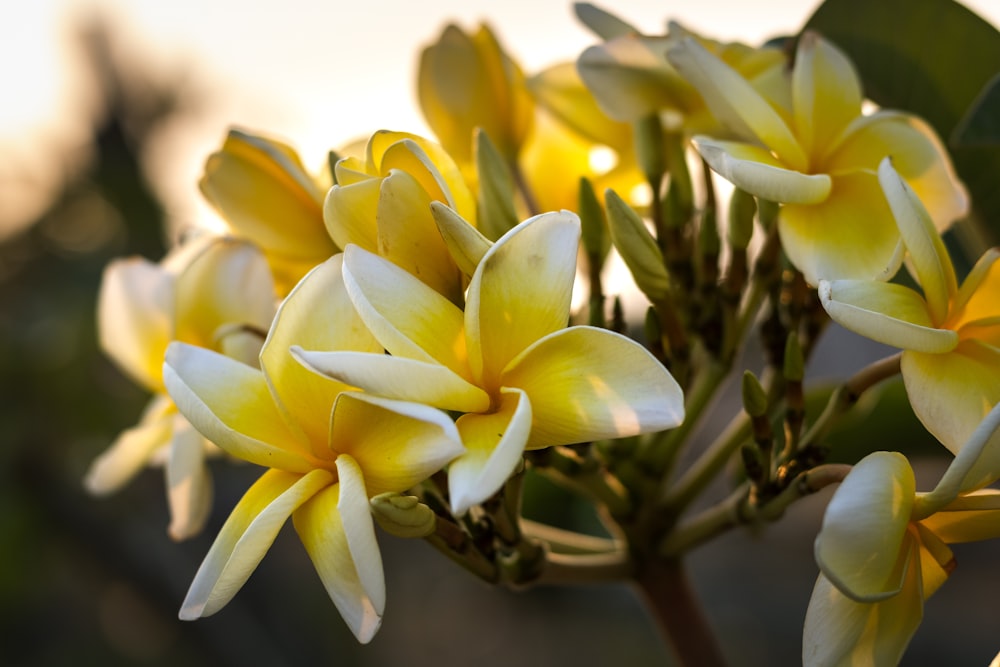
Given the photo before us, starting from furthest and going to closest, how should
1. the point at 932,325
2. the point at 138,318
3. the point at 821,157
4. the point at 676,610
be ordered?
the point at 138,318 → the point at 676,610 → the point at 821,157 → the point at 932,325

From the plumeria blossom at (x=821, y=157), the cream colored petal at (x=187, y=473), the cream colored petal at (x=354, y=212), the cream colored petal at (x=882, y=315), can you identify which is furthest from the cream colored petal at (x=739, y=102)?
the cream colored petal at (x=187, y=473)

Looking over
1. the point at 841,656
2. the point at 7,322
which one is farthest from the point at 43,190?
the point at 841,656

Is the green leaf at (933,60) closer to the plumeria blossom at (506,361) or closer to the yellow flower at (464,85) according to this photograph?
the yellow flower at (464,85)

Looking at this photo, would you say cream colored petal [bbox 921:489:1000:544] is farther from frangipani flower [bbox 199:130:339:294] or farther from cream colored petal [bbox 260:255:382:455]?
frangipani flower [bbox 199:130:339:294]

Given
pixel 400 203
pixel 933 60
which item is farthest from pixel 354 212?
pixel 933 60

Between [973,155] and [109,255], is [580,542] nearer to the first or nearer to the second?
[973,155]

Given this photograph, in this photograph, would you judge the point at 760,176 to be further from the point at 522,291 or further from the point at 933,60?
the point at 933,60

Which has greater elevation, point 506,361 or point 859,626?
point 506,361

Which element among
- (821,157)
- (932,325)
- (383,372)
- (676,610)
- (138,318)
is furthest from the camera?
(138,318)

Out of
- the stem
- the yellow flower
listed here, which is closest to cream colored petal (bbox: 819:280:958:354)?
Result: the stem
